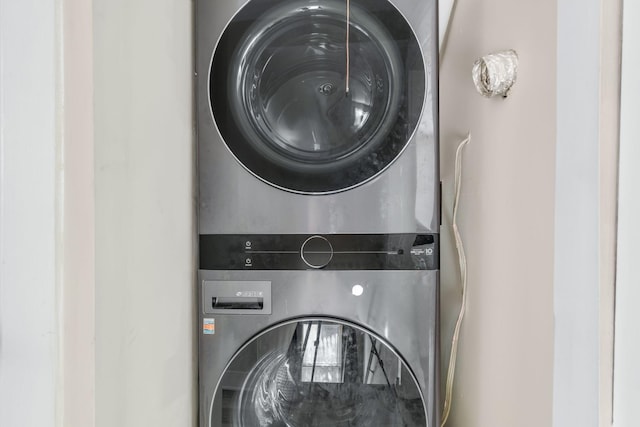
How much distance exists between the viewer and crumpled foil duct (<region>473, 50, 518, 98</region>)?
0.90m

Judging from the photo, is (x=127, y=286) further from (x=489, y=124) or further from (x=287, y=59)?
(x=489, y=124)

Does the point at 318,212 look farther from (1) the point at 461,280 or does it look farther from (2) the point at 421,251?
(1) the point at 461,280

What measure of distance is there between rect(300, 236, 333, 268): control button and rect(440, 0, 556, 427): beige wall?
1.16 feet

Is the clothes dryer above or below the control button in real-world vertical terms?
above

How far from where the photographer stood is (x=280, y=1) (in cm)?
108

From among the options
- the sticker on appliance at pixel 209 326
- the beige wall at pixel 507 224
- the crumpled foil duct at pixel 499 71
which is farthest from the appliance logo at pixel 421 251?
the sticker on appliance at pixel 209 326

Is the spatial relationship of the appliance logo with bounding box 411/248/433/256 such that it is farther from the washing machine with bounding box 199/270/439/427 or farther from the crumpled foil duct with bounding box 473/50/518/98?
the crumpled foil duct with bounding box 473/50/518/98

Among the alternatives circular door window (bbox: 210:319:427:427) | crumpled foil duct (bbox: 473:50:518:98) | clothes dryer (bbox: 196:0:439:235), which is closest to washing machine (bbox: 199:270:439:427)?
circular door window (bbox: 210:319:427:427)

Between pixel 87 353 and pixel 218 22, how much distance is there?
771mm

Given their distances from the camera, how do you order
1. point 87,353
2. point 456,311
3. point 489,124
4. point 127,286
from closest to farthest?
point 87,353, point 127,286, point 489,124, point 456,311

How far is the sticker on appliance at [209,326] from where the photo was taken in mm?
1102

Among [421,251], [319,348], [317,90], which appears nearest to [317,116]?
[317,90]

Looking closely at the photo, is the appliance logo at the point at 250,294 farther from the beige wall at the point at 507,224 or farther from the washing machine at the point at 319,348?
the beige wall at the point at 507,224

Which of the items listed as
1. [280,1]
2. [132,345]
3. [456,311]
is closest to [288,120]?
[280,1]
